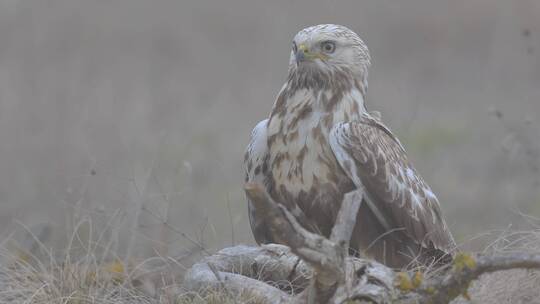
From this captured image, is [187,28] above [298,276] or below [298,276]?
below

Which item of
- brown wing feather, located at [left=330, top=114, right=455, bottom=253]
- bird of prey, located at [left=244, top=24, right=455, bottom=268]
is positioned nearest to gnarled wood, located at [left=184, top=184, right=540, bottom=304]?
bird of prey, located at [left=244, top=24, right=455, bottom=268]

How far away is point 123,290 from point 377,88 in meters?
8.09

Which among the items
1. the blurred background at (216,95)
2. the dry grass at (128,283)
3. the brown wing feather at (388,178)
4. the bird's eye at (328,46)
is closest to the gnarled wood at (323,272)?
the dry grass at (128,283)

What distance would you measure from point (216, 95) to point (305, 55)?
7.22 metres

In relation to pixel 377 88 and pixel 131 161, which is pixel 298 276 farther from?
pixel 377 88

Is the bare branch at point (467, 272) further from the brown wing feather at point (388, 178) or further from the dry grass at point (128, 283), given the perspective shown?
the brown wing feather at point (388, 178)

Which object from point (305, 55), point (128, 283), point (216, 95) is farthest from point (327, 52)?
point (216, 95)

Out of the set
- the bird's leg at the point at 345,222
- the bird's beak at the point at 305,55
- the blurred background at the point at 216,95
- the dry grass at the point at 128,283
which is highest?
the bird's beak at the point at 305,55

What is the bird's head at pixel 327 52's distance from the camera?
6613 millimetres

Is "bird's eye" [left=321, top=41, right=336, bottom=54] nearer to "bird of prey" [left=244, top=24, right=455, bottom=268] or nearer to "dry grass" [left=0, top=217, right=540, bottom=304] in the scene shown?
"bird of prey" [left=244, top=24, right=455, bottom=268]

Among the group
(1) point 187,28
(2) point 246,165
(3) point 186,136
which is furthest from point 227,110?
Answer: (2) point 246,165

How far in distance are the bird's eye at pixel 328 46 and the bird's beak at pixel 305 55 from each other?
0.05m

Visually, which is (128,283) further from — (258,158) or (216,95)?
(216,95)

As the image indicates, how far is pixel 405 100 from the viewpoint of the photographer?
1329 cm
